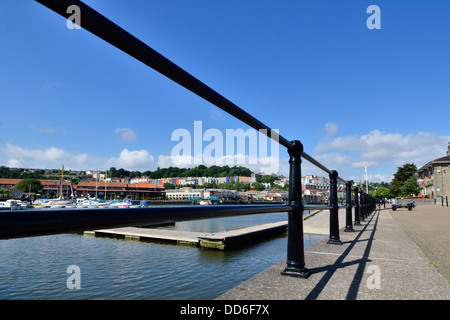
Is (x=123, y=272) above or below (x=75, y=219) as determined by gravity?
below

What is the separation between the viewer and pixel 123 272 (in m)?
8.02

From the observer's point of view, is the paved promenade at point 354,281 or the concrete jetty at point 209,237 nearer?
the paved promenade at point 354,281

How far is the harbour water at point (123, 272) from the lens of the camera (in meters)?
6.02

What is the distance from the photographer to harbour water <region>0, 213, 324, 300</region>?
602 cm

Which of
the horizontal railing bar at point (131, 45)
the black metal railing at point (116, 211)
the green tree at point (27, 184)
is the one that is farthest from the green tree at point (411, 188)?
the horizontal railing bar at point (131, 45)

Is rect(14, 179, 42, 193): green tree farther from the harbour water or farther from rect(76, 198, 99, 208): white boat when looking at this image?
the harbour water

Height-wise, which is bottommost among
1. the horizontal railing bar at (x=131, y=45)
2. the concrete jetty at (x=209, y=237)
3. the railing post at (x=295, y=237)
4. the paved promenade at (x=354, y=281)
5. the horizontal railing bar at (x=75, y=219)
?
the concrete jetty at (x=209, y=237)

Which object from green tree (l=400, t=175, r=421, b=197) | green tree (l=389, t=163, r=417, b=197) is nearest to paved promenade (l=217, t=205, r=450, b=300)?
green tree (l=400, t=175, r=421, b=197)

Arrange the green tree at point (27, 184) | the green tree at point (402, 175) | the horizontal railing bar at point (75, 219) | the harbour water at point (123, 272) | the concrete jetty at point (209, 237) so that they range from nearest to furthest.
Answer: the horizontal railing bar at point (75, 219), the green tree at point (27, 184), the harbour water at point (123, 272), the concrete jetty at point (209, 237), the green tree at point (402, 175)

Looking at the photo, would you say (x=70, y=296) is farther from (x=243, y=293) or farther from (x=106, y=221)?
(x=106, y=221)

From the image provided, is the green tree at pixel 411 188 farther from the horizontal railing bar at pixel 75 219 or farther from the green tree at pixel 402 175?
the horizontal railing bar at pixel 75 219

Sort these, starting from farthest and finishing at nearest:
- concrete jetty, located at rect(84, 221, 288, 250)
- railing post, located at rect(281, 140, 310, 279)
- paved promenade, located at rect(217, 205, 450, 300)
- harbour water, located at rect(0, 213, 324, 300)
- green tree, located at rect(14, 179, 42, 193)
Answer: concrete jetty, located at rect(84, 221, 288, 250), harbour water, located at rect(0, 213, 324, 300), green tree, located at rect(14, 179, 42, 193), railing post, located at rect(281, 140, 310, 279), paved promenade, located at rect(217, 205, 450, 300)

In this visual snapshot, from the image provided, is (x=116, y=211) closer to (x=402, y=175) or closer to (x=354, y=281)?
(x=354, y=281)

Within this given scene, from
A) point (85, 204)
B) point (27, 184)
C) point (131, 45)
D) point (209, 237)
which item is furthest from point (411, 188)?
point (131, 45)
